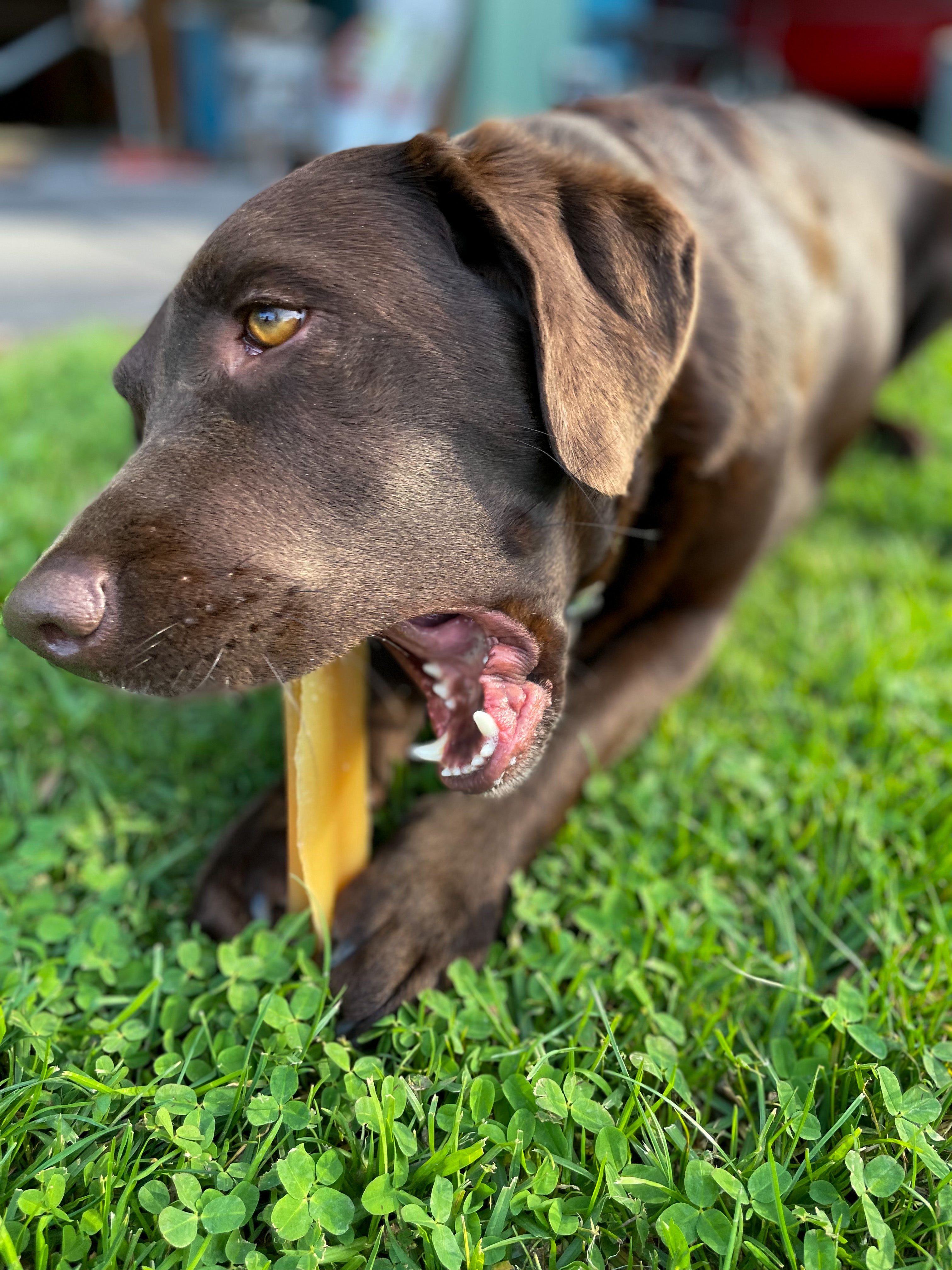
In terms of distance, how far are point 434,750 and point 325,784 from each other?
18cm

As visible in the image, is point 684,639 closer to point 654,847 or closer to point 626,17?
point 654,847

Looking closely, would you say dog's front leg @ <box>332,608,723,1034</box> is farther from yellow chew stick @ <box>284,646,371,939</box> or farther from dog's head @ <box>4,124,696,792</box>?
dog's head @ <box>4,124,696,792</box>

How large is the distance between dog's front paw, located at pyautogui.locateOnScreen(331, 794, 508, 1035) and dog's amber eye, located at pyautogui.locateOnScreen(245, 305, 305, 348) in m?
0.77

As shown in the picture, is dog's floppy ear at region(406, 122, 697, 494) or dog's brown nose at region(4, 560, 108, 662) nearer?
dog's brown nose at region(4, 560, 108, 662)

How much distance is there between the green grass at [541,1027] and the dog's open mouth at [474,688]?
0.26 meters

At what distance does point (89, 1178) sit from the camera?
3.46 ft

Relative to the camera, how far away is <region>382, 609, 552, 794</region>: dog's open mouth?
1385 millimetres

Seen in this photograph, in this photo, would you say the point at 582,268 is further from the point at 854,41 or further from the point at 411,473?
the point at 854,41

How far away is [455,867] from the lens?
1498 mm

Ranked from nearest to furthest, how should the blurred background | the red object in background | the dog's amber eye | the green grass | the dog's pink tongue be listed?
the green grass → the dog's amber eye → the dog's pink tongue → the blurred background → the red object in background

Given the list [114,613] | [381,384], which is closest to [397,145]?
[381,384]

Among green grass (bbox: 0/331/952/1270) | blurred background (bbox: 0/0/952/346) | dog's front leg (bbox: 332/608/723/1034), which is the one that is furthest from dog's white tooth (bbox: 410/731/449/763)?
blurred background (bbox: 0/0/952/346)

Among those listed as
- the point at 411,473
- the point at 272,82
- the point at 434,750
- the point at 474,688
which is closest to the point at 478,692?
the point at 474,688

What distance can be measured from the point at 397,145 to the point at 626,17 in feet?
32.9
